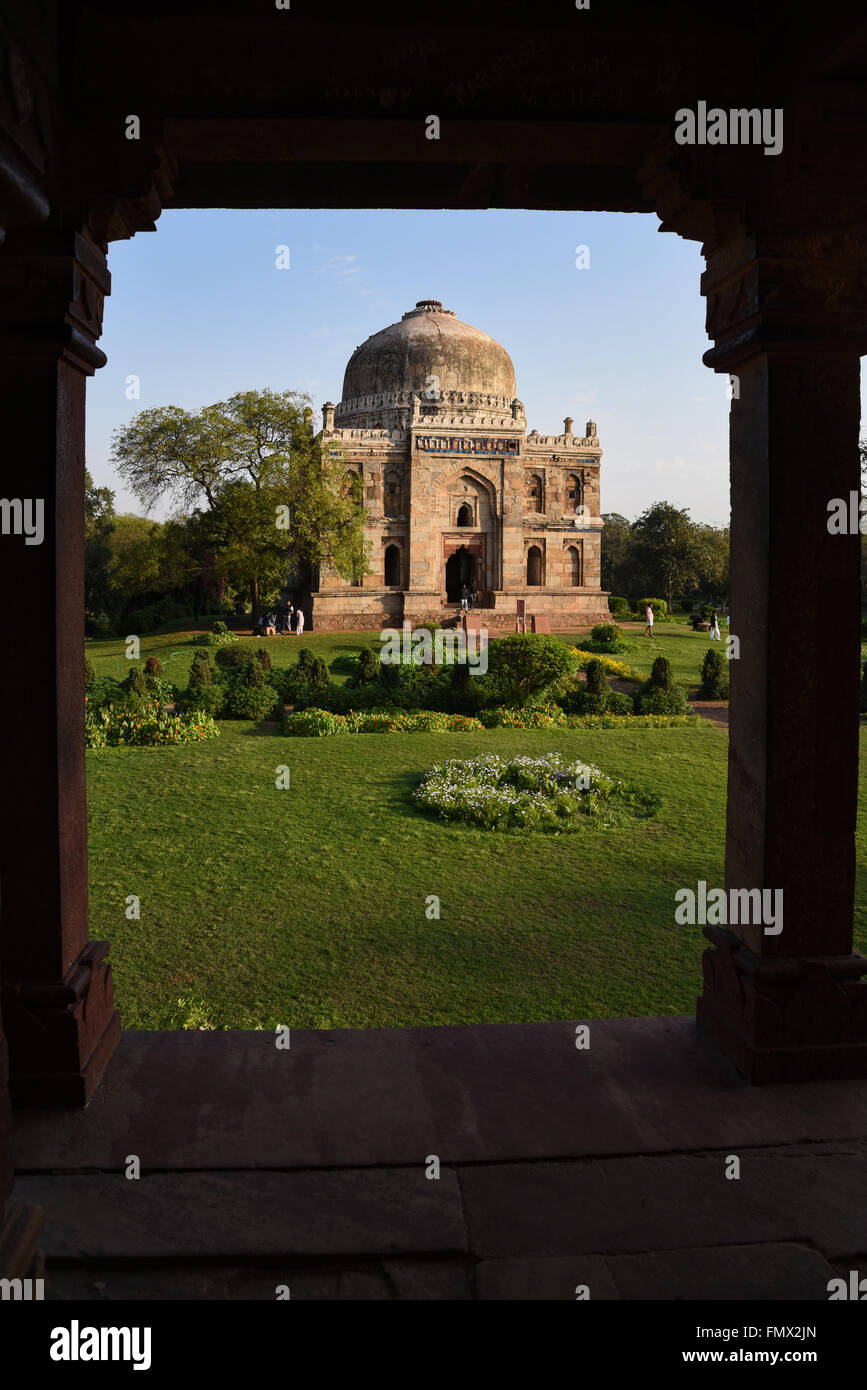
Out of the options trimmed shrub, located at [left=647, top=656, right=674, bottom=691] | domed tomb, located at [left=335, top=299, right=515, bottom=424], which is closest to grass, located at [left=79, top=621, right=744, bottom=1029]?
trimmed shrub, located at [left=647, top=656, right=674, bottom=691]

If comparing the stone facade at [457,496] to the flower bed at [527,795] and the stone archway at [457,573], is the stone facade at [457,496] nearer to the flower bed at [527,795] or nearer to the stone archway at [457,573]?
the stone archway at [457,573]

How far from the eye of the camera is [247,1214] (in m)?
1.97

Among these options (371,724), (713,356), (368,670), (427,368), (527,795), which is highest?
(427,368)

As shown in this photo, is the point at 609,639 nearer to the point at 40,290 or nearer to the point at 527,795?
the point at 527,795

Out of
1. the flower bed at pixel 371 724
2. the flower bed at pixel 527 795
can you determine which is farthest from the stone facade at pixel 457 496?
the flower bed at pixel 527 795

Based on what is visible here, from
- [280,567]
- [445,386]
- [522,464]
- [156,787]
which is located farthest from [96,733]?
[445,386]

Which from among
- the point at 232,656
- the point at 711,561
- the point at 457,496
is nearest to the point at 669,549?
the point at 711,561

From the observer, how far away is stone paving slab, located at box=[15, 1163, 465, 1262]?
1.86m

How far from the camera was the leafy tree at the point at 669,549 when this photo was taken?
117ft

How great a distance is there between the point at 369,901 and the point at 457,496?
25.7 m
